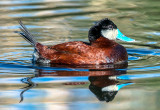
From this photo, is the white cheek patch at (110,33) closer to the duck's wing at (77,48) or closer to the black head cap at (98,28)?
the black head cap at (98,28)

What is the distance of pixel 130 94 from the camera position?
16.3ft

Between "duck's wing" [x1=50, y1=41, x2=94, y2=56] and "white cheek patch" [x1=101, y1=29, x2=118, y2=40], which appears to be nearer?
"duck's wing" [x1=50, y1=41, x2=94, y2=56]

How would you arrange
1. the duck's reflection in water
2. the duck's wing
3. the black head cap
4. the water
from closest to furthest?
1. the water
2. the duck's reflection in water
3. the duck's wing
4. the black head cap

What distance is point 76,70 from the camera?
626 cm

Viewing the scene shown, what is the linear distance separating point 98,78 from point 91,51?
0.97 m

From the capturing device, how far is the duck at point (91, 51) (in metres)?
6.60

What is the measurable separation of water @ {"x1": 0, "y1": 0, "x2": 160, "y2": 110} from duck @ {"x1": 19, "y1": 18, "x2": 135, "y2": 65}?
194mm

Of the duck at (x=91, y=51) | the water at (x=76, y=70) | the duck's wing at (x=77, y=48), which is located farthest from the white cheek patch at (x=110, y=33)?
the water at (x=76, y=70)

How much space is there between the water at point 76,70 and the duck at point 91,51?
0.64 feet

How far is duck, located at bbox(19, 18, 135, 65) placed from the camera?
6602 mm

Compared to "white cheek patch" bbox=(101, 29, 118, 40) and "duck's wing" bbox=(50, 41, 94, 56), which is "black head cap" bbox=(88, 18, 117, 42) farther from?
"duck's wing" bbox=(50, 41, 94, 56)

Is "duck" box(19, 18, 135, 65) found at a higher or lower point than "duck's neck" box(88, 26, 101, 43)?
lower

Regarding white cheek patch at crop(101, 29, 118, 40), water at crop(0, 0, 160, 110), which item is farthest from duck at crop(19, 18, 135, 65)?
water at crop(0, 0, 160, 110)

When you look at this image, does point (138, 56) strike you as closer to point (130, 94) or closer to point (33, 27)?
point (130, 94)
